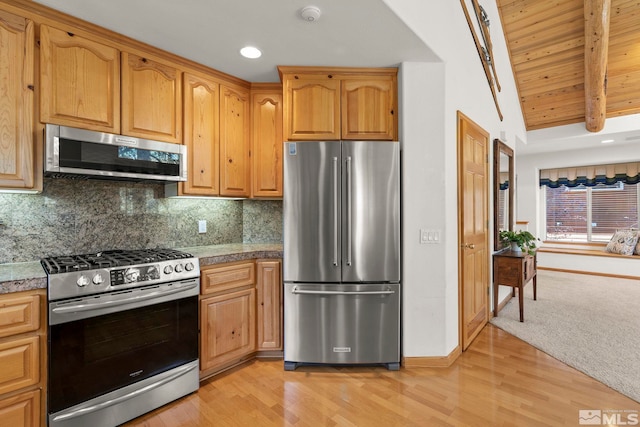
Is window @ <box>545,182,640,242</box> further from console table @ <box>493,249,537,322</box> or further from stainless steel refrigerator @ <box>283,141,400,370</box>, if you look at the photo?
stainless steel refrigerator @ <box>283,141,400,370</box>

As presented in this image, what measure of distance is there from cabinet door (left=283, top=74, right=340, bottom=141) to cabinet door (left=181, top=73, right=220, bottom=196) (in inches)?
24.7

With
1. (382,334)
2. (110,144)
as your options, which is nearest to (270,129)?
(110,144)

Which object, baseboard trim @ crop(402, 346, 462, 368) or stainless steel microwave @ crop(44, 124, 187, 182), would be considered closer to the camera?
stainless steel microwave @ crop(44, 124, 187, 182)

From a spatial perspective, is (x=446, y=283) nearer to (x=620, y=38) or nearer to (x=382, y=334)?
(x=382, y=334)

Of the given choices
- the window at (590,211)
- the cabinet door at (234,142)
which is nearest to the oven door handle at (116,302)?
the cabinet door at (234,142)

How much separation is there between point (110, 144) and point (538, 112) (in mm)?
6247

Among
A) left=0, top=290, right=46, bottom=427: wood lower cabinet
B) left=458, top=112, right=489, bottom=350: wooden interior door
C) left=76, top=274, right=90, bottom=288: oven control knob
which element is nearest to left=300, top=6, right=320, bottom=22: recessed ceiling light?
left=458, top=112, right=489, bottom=350: wooden interior door

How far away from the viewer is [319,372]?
7.89ft

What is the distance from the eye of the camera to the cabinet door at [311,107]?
2525 mm

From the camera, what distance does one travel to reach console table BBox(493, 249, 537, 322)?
339cm

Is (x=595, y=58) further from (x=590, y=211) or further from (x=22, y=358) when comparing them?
(x=22, y=358)

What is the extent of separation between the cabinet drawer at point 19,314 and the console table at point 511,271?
13.4ft

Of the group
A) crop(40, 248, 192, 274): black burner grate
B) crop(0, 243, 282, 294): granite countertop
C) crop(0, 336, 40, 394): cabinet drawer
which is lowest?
crop(0, 336, 40, 394): cabinet drawer

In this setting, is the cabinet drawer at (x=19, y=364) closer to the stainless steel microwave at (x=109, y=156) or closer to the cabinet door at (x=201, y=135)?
the stainless steel microwave at (x=109, y=156)
